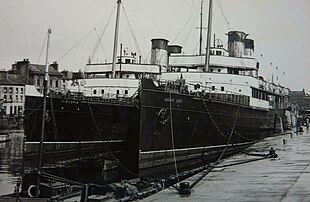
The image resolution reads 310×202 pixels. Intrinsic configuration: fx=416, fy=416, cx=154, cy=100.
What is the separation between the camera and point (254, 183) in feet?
18.1

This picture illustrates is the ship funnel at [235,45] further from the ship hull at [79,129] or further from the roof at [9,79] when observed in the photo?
the roof at [9,79]

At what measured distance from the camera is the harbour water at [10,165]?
773 centimetres

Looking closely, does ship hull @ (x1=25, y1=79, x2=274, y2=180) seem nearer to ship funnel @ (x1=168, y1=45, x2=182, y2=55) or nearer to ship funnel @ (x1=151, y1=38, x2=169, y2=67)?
ship funnel @ (x1=151, y1=38, x2=169, y2=67)

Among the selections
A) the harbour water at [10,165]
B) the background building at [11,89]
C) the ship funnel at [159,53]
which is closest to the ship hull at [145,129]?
the background building at [11,89]

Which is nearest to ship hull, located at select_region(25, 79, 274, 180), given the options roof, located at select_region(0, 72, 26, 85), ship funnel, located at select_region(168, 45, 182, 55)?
roof, located at select_region(0, 72, 26, 85)

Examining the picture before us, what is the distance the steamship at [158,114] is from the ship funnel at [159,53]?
0.04 m

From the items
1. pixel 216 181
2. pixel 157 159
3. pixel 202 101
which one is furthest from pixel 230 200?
pixel 202 101

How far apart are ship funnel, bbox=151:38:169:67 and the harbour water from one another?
5.65m

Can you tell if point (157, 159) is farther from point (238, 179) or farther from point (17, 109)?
point (17, 109)

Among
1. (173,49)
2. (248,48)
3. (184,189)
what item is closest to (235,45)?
(248,48)

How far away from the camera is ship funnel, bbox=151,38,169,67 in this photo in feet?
48.3

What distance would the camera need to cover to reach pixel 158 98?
945 cm

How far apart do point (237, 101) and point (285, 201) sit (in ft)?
27.5

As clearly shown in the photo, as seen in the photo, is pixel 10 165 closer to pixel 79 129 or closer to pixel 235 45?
pixel 79 129
